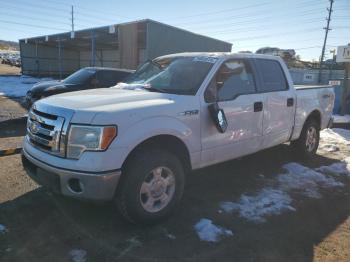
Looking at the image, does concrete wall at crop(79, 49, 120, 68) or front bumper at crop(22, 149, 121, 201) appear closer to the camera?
front bumper at crop(22, 149, 121, 201)

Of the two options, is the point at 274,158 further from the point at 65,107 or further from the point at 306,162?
the point at 65,107

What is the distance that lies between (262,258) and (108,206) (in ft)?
6.17

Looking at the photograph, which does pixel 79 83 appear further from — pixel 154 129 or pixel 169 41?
pixel 169 41

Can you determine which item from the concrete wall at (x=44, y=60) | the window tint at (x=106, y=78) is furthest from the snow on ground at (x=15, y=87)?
the concrete wall at (x=44, y=60)

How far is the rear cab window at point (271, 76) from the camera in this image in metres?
5.03

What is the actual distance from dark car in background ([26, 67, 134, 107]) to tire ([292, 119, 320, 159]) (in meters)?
6.09

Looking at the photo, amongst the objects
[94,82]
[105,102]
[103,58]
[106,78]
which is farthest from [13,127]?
[103,58]

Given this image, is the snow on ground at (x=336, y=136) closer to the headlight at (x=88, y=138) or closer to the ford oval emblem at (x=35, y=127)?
the headlight at (x=88, y=138)

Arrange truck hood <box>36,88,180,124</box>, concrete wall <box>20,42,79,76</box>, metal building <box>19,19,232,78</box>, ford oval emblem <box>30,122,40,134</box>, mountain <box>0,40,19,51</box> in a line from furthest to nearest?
mountain <box>0,40,19,51</box>, concrete wall <box>20,42,79,76</box>, metal building <box>19,19,232,78</box>, ford oval emblem <box>30,122,40,134</box>, truck hood <box>36,88,180,124</box>

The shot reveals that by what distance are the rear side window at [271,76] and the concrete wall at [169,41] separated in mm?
12741

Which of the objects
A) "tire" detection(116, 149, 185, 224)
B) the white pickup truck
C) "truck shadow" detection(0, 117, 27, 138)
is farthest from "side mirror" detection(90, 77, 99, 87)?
"tire" detection(116, 149, 185, 224)

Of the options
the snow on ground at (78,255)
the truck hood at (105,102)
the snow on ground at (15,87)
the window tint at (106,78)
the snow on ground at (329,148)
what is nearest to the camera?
the snow on ground at (78,255)

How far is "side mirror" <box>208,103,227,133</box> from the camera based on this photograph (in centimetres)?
402

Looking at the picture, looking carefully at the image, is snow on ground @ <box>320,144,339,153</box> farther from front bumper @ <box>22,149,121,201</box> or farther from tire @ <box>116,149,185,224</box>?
front bumper @ <box>22,149,121,201</box>
